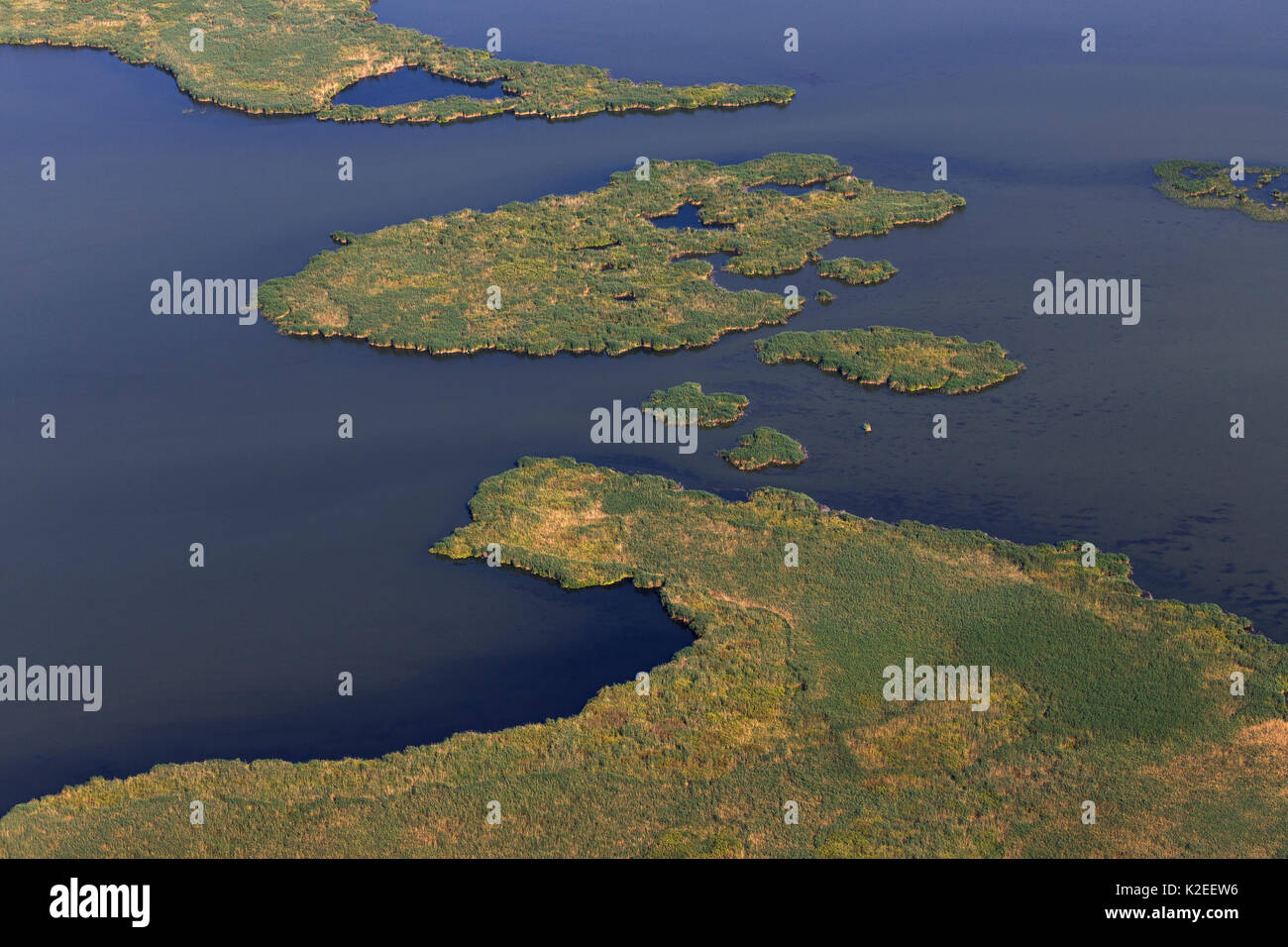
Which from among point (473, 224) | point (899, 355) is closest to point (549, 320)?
point (473, 224)

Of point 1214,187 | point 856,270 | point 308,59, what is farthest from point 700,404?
point 308,59

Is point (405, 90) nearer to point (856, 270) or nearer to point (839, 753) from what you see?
point (856, 270)

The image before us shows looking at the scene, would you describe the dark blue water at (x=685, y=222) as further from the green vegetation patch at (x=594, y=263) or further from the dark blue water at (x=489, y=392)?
the dark blue water at (x=489, y=392)

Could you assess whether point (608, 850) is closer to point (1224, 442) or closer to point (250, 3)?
point (1224, 442)

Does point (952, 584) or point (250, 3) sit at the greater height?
point (250, 3)

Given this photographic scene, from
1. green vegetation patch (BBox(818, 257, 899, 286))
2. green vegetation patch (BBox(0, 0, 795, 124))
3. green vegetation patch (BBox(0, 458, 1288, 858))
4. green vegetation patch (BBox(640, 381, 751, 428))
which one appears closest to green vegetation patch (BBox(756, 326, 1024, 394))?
green vegetation patch (BBox(640, 381, 751, 428))

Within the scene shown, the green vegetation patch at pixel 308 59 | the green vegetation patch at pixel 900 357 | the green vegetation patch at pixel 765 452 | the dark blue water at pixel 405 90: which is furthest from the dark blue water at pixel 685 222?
the dark blue water at pixel 405 90

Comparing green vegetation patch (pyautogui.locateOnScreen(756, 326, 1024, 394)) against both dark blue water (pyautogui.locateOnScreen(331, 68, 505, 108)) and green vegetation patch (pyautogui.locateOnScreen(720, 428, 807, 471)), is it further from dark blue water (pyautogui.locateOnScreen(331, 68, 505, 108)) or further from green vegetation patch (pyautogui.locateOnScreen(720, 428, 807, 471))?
dark blue water (pyautogui.locateOnScreen(331, 68, 505, 108))
